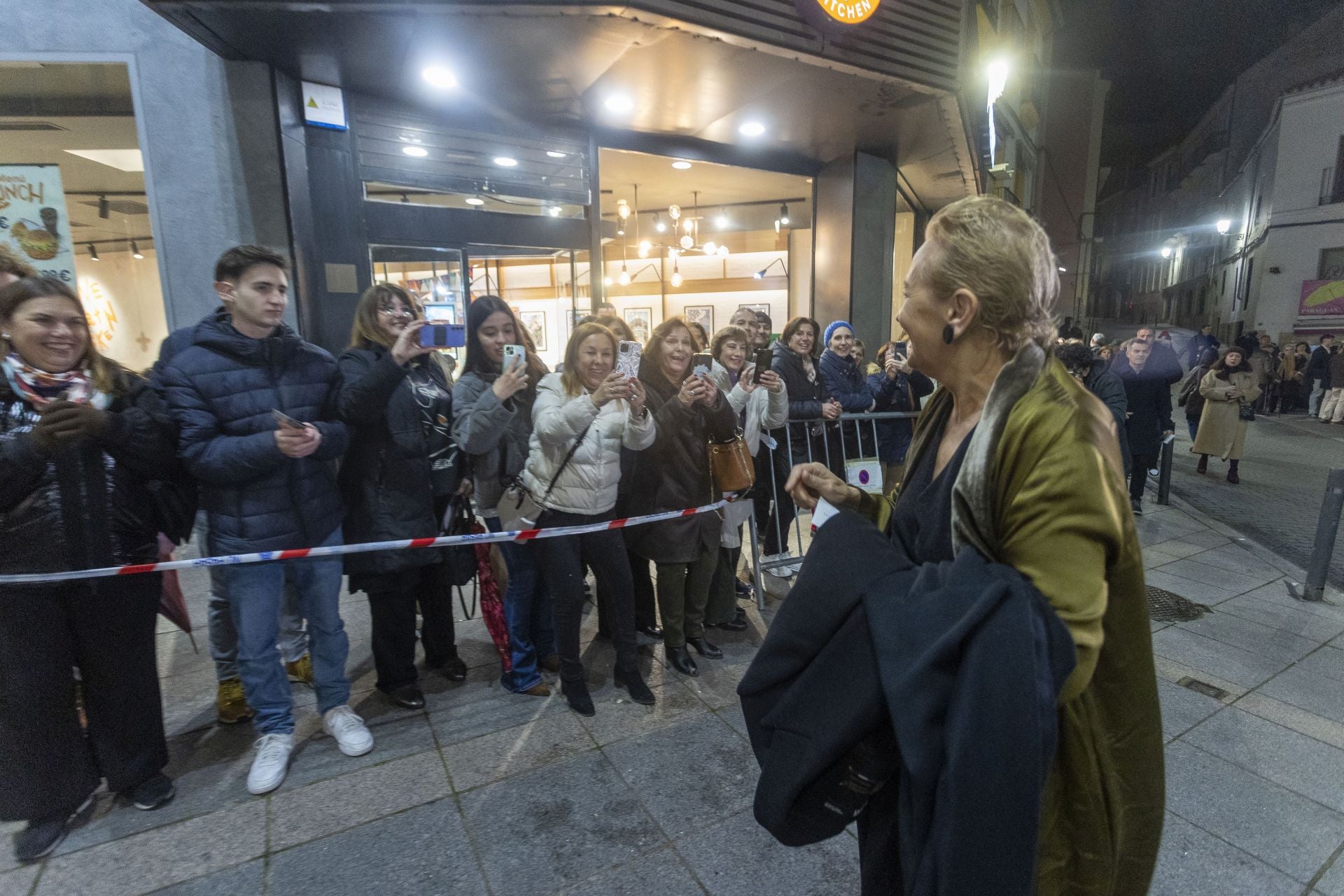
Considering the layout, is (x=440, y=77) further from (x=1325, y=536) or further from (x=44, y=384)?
(x=1325, y=536)

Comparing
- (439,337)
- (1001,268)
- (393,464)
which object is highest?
(1001,268)

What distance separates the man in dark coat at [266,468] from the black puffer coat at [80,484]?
13 cm

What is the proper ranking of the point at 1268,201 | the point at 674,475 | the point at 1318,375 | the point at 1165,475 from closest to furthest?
the point at 674,475 → the point at 1165,475 → the point at 1318,375 → the point at 1268,201

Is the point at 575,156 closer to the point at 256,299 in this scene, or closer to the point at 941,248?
the point at 256,299

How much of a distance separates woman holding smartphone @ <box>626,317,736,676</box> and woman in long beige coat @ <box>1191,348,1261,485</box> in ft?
28.0

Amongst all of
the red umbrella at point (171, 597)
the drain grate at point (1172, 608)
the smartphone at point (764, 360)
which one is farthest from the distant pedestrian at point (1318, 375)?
the red umbrella at point (171, 597)

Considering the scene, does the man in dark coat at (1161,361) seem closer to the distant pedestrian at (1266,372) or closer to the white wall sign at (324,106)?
the white wall sign at (324,106)

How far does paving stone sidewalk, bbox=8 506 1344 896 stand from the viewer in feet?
8.13

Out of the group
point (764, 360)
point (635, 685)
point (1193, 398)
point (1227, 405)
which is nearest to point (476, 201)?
point (764, 360)

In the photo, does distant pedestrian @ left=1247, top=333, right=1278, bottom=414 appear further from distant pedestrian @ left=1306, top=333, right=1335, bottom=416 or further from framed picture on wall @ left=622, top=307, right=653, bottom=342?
framed picture on wall @ left=622, top=307, right=653, bottom=342

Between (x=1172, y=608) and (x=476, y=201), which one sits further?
(x=476, y=201)

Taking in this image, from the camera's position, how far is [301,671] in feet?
13.0

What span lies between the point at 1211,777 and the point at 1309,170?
3277 centimetres

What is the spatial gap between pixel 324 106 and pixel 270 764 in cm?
624
